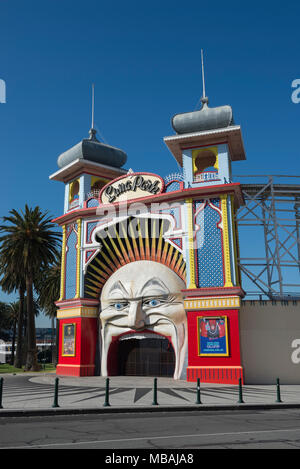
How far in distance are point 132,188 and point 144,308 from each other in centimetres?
848

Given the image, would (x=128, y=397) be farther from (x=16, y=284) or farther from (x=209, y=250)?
(x=16, y=284)

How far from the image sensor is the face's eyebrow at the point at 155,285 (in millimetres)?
27328

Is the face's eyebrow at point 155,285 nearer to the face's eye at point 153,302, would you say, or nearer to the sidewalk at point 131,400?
the face's eye at point 153,302

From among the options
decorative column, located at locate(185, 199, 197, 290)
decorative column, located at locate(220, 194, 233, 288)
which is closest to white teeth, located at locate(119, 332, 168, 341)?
decorative column, located at locate(185, 199, 197, 290)

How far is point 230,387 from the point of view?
22.0 m

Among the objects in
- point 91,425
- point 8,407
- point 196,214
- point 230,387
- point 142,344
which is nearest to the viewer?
point 91,425

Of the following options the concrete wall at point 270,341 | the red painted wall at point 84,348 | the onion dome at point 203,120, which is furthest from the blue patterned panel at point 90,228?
the concrete wall at point 270,341

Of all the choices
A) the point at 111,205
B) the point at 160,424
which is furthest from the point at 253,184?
the point at 160,424

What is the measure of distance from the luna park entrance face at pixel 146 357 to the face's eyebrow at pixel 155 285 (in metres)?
3.55

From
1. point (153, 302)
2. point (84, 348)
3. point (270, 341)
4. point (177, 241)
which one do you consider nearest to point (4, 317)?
point (84, 348)

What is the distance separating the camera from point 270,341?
25.2 metres

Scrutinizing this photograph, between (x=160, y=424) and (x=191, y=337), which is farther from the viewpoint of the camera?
(x=191, y=337)

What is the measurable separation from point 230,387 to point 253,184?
1478cm

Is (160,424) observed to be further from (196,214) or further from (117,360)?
(117,360)
